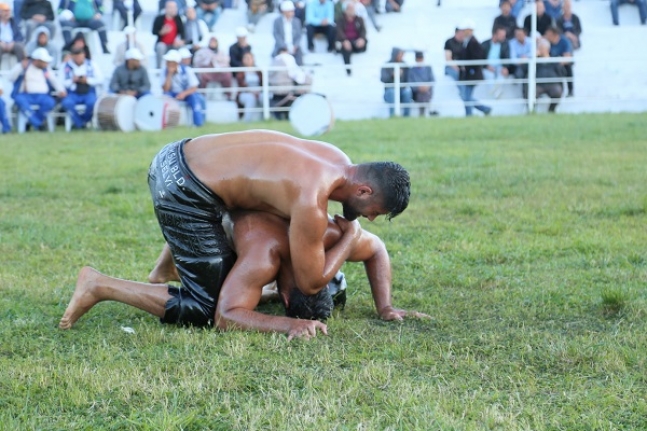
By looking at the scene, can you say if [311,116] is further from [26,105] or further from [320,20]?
[320,20]

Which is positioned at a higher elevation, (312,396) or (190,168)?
(190,168)

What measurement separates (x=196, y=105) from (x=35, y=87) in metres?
3.07

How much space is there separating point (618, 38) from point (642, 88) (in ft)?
5.85

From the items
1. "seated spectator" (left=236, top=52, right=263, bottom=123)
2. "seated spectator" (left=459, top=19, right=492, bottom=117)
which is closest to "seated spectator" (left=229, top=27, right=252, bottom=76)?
"seated spectator" (left=236, top=52, right=263, bottom=123)

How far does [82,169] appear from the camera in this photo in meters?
12.2

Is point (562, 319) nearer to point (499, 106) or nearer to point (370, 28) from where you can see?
point (499, 106)

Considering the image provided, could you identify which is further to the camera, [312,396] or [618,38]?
[618,38]

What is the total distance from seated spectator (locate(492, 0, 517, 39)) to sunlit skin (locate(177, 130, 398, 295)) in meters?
17.9

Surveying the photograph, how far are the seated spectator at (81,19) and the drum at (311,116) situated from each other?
8.54 metres

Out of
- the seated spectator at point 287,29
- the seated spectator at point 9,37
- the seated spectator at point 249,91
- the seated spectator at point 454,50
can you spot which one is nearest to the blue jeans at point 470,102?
the seated spectator at point 454,50

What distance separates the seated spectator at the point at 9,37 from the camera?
21.8 m

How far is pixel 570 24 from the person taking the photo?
2338cm

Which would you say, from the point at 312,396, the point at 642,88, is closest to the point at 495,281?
the point at 312,396

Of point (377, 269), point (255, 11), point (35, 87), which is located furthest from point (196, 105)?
point (377, 269)
